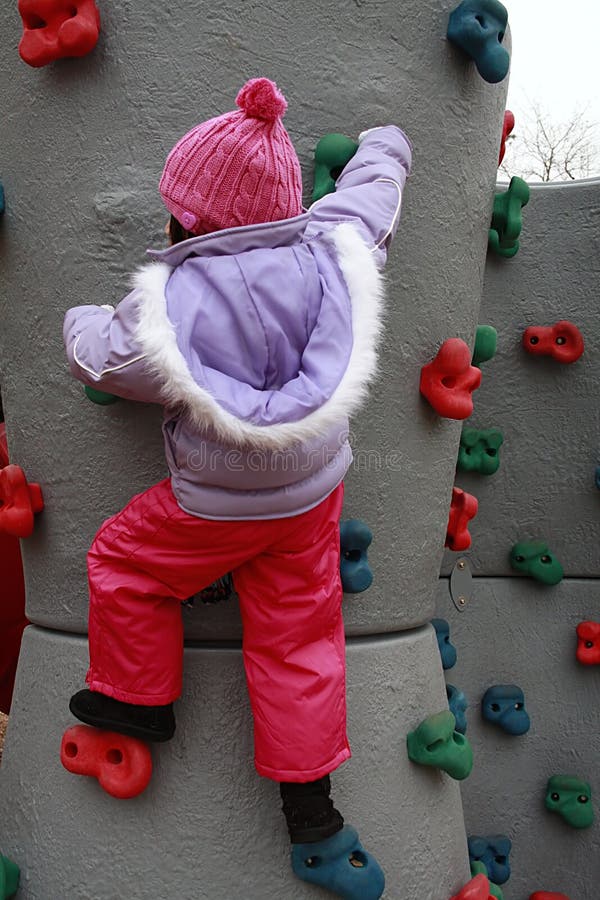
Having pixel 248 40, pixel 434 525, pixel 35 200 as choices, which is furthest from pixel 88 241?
pixel 434 525

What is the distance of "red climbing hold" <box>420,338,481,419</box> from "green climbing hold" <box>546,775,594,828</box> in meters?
1.39

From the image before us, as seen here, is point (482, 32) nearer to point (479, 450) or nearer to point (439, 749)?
point (479, 450)

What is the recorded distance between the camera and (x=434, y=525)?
228 cm

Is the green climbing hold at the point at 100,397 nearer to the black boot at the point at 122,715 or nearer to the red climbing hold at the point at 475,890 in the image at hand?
the black boot at the point at 122,715

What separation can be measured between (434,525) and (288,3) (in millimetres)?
1129

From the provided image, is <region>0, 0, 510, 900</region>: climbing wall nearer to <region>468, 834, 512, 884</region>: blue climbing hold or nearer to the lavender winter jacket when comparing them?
the lavender winter jacket

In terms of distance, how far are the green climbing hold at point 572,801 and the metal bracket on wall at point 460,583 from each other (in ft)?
1.90

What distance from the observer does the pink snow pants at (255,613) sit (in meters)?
1.81

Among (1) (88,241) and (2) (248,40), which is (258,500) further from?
(2) (248,40)

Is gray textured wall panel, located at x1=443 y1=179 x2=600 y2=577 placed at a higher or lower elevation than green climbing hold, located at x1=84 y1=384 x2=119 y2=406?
lower

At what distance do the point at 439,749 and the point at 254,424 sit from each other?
3.00ft

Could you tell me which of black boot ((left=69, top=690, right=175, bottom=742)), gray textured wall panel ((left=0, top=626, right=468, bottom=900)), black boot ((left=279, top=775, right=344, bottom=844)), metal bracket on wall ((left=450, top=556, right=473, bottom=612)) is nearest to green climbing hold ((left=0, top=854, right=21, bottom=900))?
gray textured wall panel ((left=0, top=626, right=468, bottom=900))

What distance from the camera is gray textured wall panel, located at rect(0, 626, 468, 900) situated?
2.00 m

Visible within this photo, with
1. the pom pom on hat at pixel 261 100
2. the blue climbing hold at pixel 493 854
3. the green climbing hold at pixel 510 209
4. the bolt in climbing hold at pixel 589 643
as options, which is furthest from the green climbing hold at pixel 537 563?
the pom pom on hat at pixel 261 100
